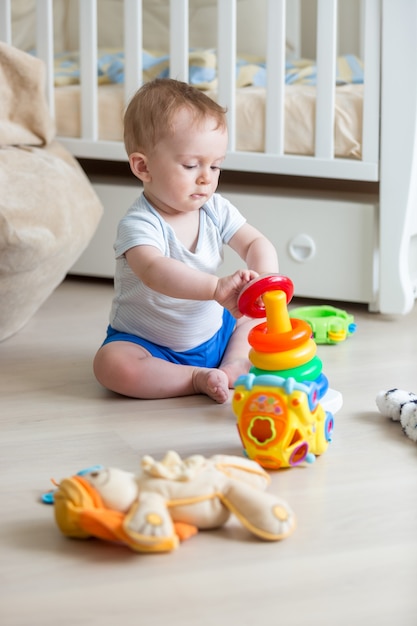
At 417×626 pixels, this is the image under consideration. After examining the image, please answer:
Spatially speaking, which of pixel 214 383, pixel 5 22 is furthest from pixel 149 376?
pixel 5 22

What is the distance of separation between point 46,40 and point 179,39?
1.04ft

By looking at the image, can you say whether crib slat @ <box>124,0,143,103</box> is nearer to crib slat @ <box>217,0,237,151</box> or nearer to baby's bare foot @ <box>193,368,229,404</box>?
crib slat @ <box>217,0,237,151</box>

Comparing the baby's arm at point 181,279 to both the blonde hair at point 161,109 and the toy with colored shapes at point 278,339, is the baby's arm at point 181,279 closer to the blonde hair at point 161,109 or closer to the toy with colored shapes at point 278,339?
the toy with colored shapes at point 278,339

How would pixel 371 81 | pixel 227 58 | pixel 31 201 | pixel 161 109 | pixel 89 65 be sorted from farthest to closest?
1. pixel 89 65
2. pixel 227 58
3. pixel 371 81
4. pixel 31 201
5. pixel 161 109

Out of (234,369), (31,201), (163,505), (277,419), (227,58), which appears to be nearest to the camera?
(163,505)

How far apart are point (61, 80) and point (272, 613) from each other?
5.19ft

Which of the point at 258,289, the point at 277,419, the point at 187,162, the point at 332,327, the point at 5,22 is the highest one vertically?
the point at 5,22

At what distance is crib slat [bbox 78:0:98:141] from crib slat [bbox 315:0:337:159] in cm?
50

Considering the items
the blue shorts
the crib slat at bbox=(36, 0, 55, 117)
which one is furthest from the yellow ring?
the crib slat at bbox=(36, 0, 55, 117)

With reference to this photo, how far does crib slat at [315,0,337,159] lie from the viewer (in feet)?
5.95

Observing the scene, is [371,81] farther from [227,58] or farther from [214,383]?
[214,383]

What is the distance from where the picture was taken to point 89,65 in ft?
6.63

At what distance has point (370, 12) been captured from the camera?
1.78m

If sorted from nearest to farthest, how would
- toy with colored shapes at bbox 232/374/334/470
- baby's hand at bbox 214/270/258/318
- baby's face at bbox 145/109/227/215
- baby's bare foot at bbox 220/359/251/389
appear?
toy with colored shapes at bbox 232/374/334/470, baby's hand at bbox 214/270/258/318, baby's face at bbox 145/109/227/215, baby's bare foot at bbox 220/359/251/389
